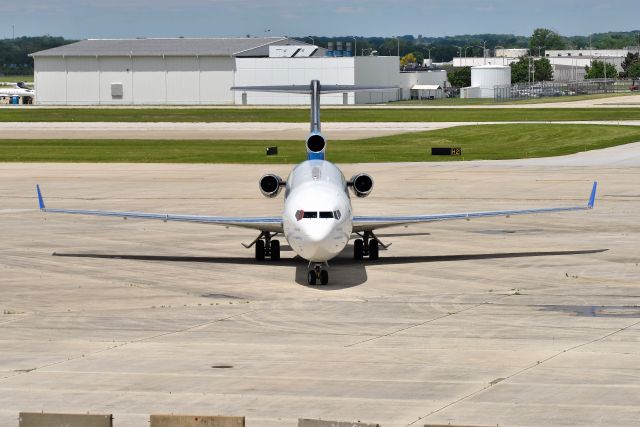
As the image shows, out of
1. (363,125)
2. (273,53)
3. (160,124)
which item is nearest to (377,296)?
(363,125)

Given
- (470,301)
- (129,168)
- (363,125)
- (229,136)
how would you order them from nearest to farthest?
(470,301) < (129,168) < (229,136) < (363,125)

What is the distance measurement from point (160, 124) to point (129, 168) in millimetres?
54844

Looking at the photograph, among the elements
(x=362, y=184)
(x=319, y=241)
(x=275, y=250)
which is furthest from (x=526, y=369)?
(x=275, y=250)

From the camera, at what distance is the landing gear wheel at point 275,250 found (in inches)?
1549

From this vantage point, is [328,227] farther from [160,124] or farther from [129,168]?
[160,124]

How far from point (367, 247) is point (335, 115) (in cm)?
11187

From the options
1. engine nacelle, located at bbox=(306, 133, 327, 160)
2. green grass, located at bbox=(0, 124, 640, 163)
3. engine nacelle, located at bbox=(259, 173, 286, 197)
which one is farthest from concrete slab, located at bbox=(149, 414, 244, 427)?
green grass, located at bbox=(0, 124, 640, 163)

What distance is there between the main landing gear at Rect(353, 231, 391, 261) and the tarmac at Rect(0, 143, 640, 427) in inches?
24.2

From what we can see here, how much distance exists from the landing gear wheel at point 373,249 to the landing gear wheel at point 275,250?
2.98 metres

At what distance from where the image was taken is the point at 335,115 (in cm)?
15038

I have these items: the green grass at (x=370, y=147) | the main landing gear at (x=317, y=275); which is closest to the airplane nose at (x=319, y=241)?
the main landing gear at (x=317, y=275)

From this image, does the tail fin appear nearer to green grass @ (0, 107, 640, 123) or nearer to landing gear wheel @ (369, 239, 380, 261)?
landing gear wheel @ (369, 239, 380, 261)

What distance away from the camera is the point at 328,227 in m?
33.4

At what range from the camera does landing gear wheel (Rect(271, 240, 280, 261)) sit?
39.3m
